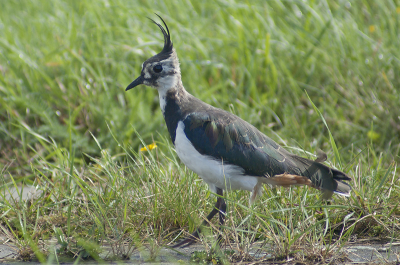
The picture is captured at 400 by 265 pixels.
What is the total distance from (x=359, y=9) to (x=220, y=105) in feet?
7.76

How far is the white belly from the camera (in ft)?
9.71

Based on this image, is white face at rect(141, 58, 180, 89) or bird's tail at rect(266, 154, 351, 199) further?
white face at rect(141, 58, 180, 89)

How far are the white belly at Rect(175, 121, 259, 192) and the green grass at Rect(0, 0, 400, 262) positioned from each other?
0.61 ft

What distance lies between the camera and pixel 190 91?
4785 mm

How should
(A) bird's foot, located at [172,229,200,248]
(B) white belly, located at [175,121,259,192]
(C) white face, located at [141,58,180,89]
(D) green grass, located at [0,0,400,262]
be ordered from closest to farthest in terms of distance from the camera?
1. (A) bird's foot, located at [172,229,200,248]
2. (B) white belly, located at [175,121,259,192]
3. (D) green grass, located at [0,0,400,262]
4. (C) white face, located at [141,58,180,89]

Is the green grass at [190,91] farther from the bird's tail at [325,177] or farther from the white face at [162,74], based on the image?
the white face at [162,74]

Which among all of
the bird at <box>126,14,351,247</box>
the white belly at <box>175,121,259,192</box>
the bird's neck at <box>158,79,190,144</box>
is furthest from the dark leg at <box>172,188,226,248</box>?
the bird's neck at <box>158,79,190,144</box>

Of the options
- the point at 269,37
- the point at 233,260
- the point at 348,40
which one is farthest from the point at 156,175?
the point at 348,40

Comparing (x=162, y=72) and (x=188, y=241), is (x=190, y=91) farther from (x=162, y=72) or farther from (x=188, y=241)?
(x=188, y=241)

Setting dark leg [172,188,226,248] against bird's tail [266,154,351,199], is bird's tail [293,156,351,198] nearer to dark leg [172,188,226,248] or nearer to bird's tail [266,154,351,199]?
bird's tail [266,154,351,199]

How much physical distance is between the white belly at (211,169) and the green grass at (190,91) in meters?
0.19

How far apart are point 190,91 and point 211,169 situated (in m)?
1.95

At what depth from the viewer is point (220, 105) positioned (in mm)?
4738

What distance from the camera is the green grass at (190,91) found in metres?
3.12
